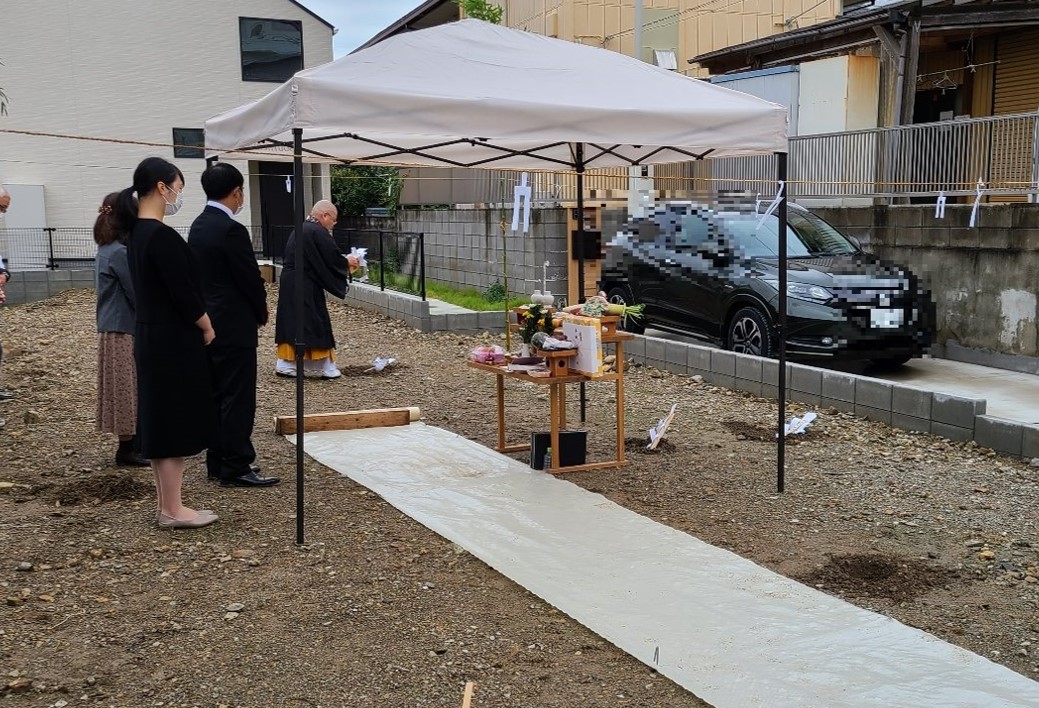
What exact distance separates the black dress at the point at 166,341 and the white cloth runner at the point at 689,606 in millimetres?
1283

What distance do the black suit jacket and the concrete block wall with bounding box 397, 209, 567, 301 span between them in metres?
7.88

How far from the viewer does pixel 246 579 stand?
423cm

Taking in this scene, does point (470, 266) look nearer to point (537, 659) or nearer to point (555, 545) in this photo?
point (555, 545)

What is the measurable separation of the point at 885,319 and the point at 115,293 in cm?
632

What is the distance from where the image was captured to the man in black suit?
531cm

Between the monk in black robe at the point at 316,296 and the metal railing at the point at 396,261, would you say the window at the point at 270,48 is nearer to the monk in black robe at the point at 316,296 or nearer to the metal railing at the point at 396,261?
the metal railing at the point at 396,261

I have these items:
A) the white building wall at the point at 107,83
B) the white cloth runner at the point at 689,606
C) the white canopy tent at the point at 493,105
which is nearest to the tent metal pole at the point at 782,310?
the white canopy tent at the point at 493,105

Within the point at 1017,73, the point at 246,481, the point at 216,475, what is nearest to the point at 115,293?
the point at 216,475

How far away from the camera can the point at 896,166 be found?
36.1 feet

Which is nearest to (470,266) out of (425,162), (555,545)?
(425,162)

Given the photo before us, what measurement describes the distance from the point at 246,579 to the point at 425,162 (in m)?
3.88

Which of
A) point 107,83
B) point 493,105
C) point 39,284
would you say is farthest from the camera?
point 107,83

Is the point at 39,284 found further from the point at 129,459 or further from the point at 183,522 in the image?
the point at 183,522

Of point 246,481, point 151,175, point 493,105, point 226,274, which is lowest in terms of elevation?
point 246,481
